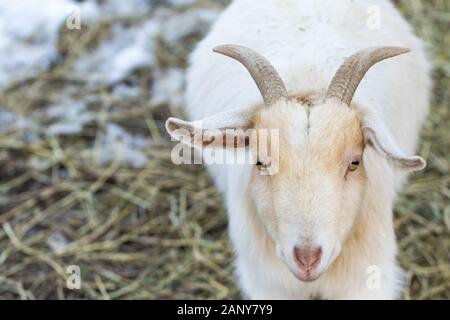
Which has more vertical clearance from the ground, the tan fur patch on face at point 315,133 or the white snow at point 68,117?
the white snow at point 68,117

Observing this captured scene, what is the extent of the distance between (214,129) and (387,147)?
72 cm

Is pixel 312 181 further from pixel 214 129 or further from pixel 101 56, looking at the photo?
pixel 101 56

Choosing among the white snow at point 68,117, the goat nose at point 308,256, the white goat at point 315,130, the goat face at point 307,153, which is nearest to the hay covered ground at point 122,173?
the white snow at point 68,117

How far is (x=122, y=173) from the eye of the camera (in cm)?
548

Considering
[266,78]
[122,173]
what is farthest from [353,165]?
[122,173]

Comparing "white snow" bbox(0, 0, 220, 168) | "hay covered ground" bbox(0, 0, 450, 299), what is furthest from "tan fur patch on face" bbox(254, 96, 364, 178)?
"white snow" bbox(0, 0, 220, 168)

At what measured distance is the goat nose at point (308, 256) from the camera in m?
3.06

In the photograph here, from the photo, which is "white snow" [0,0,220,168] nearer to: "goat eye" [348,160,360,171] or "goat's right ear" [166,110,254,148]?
"goat's right ear" [166,110,254,148]

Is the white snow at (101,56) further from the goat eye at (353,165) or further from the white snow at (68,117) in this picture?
the goat eye at (353,165)

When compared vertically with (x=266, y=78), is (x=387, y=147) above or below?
below

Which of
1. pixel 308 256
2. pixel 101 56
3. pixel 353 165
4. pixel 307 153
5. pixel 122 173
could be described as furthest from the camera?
pixel 101 56

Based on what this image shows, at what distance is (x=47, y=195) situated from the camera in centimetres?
530

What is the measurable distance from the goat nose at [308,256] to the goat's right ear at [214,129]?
60 centimetres
